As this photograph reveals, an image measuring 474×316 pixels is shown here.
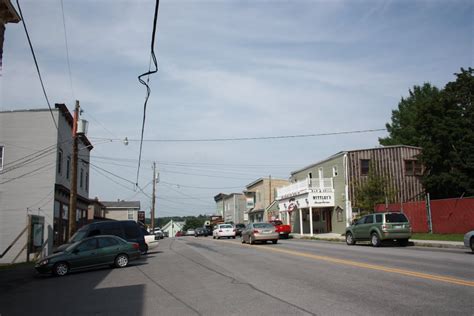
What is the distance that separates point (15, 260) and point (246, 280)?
810 inches

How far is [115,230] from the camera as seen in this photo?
21609mm

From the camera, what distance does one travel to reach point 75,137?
2391 cm

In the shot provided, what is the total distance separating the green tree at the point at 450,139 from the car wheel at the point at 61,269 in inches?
1207

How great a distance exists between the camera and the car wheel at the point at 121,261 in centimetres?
1788

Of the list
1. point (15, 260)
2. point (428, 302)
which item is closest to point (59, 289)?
point (428, 302)

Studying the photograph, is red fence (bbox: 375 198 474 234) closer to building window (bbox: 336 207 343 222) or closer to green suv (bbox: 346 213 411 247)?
green suv (bbox: 346 213 411 247)

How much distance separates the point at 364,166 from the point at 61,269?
29543 millimetres

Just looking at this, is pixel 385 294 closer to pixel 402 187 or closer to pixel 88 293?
pixel 88 293

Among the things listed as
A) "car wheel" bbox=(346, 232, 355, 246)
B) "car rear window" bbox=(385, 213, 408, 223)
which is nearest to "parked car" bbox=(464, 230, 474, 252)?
"car rear window" bbox=(385, 213, 408, 223)

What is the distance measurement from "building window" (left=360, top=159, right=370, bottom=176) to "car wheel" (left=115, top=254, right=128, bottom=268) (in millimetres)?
26672

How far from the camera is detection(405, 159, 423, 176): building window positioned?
4116cm

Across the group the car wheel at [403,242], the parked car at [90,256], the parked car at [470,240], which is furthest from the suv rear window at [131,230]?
the parked car at [470,240]

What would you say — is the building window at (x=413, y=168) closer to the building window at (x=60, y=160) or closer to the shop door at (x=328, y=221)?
the shop door at (x=328, y=221)

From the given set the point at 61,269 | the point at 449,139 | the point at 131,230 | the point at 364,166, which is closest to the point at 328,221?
the point at 364,166
